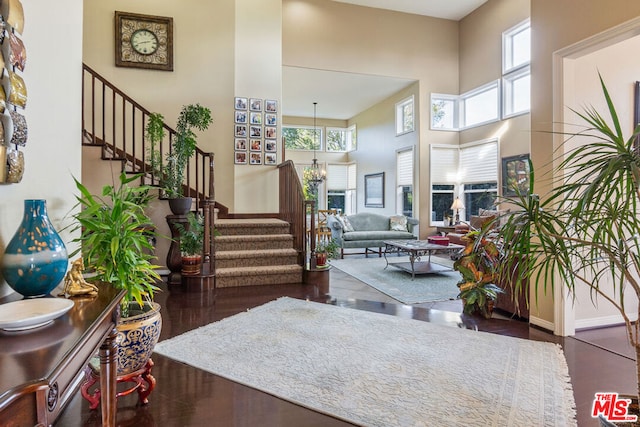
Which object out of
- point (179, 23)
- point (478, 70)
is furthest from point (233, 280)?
point (478, 70)

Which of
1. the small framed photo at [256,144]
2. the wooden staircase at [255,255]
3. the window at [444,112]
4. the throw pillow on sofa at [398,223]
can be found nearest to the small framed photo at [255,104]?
the small framed photo at [256,144]

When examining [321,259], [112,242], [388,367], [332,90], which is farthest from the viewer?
[332,90]

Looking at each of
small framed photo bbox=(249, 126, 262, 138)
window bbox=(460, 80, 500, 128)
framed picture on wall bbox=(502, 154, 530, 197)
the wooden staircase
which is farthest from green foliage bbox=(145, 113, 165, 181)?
window bbox=(460, 80, 500, 128)

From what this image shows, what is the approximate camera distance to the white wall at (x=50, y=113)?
164cm

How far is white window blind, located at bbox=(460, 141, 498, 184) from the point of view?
7539 millimetres

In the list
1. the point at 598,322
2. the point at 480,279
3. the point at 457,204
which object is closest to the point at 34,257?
the point at 480,279

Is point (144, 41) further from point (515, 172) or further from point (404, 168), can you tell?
point (515, 172)

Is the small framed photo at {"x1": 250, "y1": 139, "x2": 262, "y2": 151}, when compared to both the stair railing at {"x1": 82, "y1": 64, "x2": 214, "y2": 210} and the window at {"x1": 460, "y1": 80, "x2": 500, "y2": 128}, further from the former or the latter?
the window at {"x1": 460, "y1": 80, "x2": 500, "y2": 128}

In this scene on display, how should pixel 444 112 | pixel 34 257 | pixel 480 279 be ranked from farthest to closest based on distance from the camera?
pixel 444 112, pixel 480 279, pixel 34 257

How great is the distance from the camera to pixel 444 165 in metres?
8.46

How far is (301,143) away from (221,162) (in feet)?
19.2

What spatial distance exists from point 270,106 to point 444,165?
14.3 ft

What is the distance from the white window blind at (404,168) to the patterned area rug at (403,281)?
2.71 meters

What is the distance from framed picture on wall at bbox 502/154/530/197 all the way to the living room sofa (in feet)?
6.59
